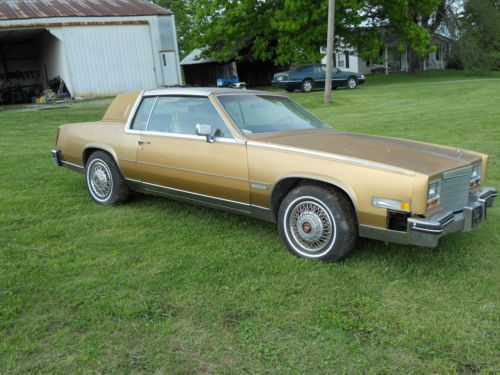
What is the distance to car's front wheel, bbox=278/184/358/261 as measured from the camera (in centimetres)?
382

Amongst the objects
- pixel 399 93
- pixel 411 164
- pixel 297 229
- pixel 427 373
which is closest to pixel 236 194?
pixel 297 229

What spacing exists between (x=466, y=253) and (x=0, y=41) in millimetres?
29788

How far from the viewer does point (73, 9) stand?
2341 cm

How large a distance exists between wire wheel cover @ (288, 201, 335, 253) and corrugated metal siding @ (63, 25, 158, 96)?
69.4 ft

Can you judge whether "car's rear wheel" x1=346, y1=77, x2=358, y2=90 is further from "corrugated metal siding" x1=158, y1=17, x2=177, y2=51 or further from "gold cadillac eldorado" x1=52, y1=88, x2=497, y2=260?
"gold cadillac eldorado" x1=52, y1=88, x2=497, y2=260

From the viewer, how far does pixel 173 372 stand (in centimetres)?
268

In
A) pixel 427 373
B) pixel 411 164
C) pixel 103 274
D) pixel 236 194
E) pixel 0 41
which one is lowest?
pixel 427 373

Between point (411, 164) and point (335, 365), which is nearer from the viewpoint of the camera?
point (335, 365)

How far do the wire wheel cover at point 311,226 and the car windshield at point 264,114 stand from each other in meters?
0.99

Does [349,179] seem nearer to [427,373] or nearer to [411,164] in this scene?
[411,164]

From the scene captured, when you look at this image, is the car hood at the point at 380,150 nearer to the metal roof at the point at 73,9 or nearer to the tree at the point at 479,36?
the metal roof at the point at 73,9

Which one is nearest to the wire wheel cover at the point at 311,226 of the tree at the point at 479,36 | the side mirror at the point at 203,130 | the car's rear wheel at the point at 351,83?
the side mirror at the point at 203,130

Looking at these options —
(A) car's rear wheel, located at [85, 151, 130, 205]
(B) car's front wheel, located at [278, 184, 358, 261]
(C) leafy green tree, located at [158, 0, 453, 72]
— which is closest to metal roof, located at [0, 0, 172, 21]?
(C) leafy green tree, located at [158, 0, 453, 72]

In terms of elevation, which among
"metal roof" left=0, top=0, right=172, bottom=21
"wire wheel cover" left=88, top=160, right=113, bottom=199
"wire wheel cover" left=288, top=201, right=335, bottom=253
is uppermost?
"metal roof" left=0, top=0, right=172, bottom=21
